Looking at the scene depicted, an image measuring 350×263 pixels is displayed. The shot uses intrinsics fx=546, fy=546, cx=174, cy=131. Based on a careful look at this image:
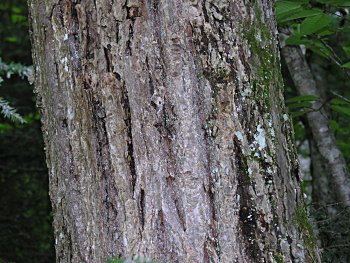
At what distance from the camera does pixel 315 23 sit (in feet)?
7.76

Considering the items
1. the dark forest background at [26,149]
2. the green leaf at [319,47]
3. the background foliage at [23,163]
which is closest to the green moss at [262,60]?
the green leaf at [319,47]

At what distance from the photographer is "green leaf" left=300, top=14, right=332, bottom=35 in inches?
92.7

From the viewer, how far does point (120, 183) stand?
1512mm

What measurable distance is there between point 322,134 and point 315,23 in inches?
50.3

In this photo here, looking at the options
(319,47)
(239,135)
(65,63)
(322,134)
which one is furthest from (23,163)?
(239,135)

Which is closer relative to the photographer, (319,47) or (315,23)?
(315,23)

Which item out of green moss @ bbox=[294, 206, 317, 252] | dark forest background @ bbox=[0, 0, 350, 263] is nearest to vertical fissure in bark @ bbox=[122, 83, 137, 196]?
green moss @ bbox=[294, 206, 317, 252]

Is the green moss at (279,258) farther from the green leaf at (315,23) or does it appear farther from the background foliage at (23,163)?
the background foliage at (23,163)

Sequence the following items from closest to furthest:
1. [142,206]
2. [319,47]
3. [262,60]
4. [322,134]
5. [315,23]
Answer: [142,206], [262,60], [315,23], [319,47], [322,134]

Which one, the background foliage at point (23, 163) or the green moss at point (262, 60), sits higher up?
the background foliage at point (23, 163)

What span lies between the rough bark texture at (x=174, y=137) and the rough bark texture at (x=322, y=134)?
5.70 ft

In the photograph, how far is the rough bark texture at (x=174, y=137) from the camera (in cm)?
149

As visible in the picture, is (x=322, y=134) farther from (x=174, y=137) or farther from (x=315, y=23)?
(x=174, y=137)

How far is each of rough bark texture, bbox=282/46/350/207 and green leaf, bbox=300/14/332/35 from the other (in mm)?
906
